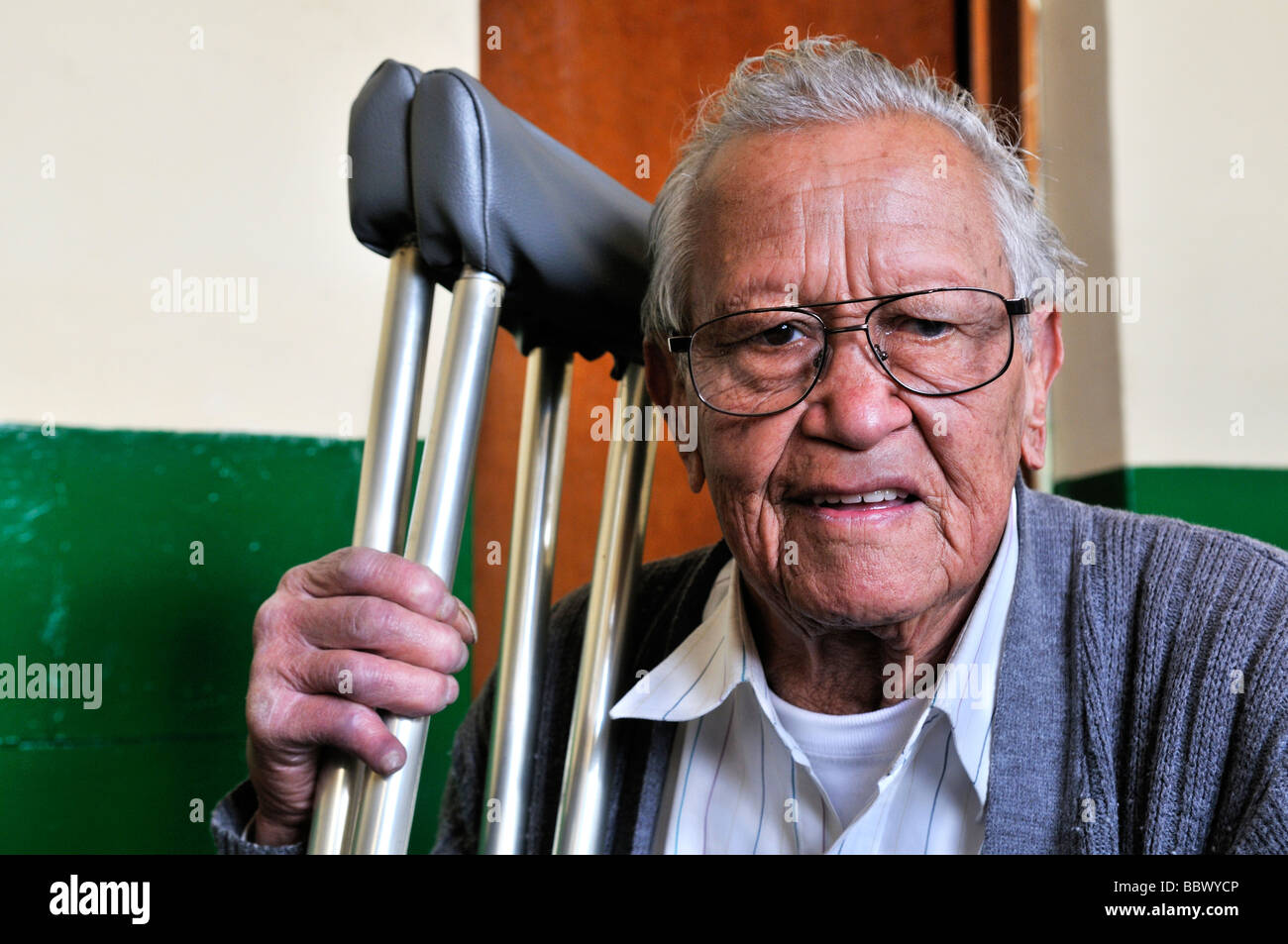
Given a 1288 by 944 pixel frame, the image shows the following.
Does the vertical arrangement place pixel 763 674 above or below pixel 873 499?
below

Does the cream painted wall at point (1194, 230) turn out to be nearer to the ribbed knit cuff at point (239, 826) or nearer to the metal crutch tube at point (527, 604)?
the metal crutch tube at point (527, 604)

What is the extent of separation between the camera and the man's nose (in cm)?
78

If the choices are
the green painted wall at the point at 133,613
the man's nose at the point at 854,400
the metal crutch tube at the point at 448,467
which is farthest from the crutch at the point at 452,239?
the green painted wall at the point at 133,613

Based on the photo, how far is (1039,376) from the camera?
0.93 meters

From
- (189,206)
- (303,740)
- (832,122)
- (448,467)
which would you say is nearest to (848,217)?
(832,122)

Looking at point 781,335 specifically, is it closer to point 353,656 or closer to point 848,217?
point 848,217

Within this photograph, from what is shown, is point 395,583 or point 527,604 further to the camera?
point 527,604

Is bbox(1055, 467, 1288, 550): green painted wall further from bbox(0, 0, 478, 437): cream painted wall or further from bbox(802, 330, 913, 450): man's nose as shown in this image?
bbox(0, 0, 478, 437): cream painted wall

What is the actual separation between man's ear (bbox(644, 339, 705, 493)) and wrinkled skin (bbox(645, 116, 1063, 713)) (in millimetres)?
73

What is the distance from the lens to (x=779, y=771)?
3.06ft

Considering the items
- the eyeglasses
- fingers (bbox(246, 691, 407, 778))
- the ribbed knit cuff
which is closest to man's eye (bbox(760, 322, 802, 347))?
the eyeglasses

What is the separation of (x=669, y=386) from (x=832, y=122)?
0.29 meters

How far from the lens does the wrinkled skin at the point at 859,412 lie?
0.80 meters
